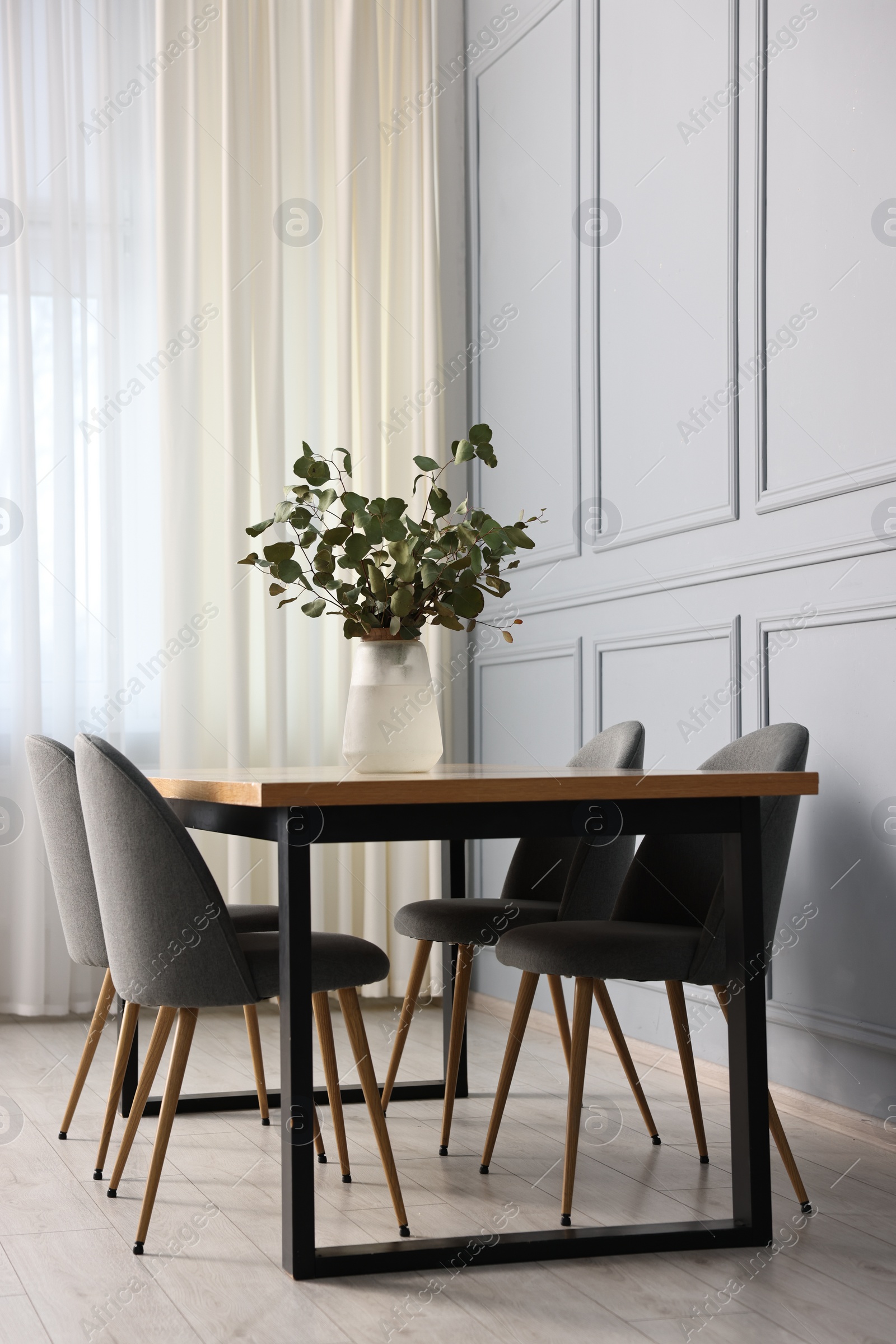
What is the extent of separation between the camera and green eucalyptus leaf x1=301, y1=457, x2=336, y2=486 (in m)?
2.44

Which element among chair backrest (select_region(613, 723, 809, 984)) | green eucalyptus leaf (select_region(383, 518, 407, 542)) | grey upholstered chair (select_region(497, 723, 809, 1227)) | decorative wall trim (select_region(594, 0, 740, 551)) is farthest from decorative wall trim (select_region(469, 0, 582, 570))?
green eucalyptus leaf (select_region(383, 518, 407, 542))

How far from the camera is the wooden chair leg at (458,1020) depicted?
2.87m

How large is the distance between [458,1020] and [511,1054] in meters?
0.29

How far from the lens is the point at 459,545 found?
246cm

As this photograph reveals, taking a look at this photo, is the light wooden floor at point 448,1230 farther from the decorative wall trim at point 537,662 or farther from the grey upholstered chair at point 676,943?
the decorative wall trim at point 537,662

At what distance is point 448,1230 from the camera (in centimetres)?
225

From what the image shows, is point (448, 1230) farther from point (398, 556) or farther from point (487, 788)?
point (398, 556)

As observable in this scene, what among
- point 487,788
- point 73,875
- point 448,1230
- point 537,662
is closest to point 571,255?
point 537,662

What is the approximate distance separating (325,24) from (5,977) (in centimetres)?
327

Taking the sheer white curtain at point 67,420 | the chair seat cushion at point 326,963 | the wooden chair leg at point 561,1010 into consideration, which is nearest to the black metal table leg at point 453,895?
the wooden chair leg at point 561,1010

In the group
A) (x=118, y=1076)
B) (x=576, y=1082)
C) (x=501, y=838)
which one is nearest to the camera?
(x=501, y=838)

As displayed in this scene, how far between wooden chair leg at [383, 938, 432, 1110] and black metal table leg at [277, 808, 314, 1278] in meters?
0.92

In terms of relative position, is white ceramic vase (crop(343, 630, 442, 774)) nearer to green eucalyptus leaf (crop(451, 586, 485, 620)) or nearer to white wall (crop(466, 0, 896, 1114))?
green eucalyptus leaf (crop(451, 586, 485, 620))

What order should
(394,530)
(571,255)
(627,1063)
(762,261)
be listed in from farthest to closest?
(571,255)
(762,261)
(627,1063)
(394,530)
